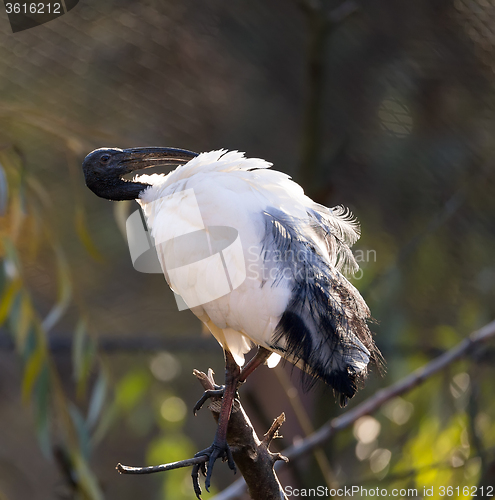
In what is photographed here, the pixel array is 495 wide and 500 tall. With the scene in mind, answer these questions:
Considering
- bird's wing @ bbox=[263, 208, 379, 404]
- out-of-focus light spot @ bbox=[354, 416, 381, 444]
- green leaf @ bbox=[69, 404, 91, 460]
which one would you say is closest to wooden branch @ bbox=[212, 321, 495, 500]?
green leaf @ bbox=[69, 404, 91, 460]

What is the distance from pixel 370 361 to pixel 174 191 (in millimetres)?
684

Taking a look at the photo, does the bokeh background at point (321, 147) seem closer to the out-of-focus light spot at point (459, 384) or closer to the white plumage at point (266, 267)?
the out-of-focus light spot at point (459, 384)

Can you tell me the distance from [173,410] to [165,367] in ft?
1.84

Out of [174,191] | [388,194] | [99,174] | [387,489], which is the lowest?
[387,489]

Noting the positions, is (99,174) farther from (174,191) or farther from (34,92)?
(34,92)

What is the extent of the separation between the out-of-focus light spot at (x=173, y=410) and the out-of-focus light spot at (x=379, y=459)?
132 cm

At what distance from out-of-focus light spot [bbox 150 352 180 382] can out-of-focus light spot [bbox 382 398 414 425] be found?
161cm

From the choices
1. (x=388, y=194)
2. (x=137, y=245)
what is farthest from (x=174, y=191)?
(x=388, y=194)

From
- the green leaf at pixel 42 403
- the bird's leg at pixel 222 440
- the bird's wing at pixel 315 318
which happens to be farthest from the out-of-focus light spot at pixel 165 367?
the bird's wing at pixel 315 318

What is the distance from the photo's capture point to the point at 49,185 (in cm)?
359

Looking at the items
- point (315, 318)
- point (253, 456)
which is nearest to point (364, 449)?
point (253, 456)

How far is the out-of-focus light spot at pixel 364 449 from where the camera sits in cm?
389

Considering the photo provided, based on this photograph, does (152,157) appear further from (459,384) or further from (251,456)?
(459,384)

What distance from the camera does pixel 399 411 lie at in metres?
4.09
